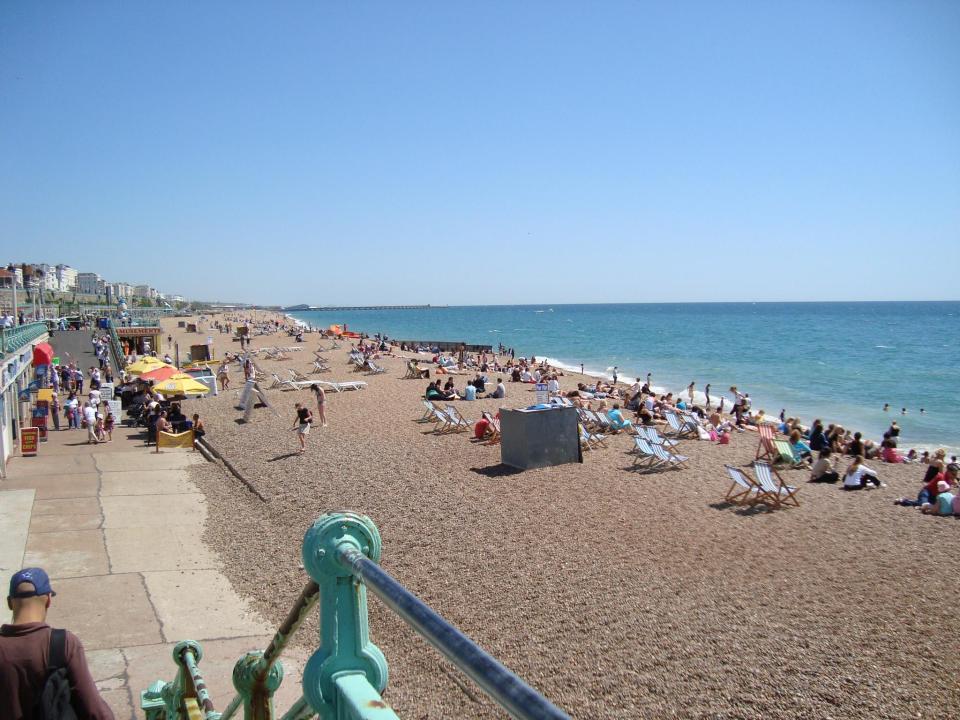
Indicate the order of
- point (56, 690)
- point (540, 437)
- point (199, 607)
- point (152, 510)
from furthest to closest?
point (540, 437), point (152, 510), point (199, 607), point (56, 690)

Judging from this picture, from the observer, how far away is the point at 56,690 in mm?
2350

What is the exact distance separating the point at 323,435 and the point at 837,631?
38.3 ft

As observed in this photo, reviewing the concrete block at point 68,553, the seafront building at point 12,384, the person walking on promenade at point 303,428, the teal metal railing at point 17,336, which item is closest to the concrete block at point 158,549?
the concrete block at point 68,553

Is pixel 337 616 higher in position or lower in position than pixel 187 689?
higher

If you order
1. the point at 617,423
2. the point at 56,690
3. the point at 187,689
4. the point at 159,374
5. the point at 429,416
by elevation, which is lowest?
the point at 429,416

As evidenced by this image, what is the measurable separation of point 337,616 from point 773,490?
1026 cm

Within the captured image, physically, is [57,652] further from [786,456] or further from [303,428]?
[786,456]

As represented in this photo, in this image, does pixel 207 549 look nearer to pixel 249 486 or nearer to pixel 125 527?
pixel 125 527

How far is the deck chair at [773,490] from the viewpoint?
10508 millimetres

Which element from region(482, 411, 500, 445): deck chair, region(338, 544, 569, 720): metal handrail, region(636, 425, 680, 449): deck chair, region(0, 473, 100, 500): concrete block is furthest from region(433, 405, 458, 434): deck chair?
region(338, 544, 569, 720): metal handrail

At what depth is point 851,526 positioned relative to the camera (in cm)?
964

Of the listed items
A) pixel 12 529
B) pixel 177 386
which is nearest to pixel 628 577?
pixel 12 529

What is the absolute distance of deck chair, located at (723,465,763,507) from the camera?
34.8ft

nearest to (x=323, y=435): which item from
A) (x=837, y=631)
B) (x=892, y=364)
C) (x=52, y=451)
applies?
(x=52, y=451)
